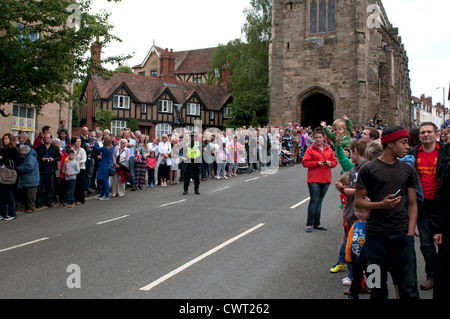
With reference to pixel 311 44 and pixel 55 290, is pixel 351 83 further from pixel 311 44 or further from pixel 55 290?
pixel 55 290

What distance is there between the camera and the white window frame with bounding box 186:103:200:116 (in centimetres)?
5366

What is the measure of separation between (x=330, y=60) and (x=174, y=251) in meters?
32.4

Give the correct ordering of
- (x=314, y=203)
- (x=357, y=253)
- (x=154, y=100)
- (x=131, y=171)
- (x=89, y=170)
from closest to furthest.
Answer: (x=357, y=253)
(x=314, y=203)
(x=89, y=170)
(x=131, y=171)
(x=154, y=100)

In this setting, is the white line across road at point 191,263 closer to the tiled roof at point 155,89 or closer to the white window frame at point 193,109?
the tiled roof at point 155,89

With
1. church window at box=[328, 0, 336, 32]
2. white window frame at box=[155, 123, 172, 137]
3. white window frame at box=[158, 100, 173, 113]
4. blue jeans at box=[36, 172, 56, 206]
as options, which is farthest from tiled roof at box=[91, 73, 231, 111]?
blue jeans at box=[36, 172, 56, 206]

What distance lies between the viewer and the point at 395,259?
13.9ft

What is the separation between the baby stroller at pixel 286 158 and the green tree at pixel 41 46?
12.9m

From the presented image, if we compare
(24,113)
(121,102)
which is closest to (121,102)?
(121,102)

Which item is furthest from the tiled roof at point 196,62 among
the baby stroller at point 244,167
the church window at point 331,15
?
the baby stroller at point 244,167

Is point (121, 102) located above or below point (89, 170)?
above

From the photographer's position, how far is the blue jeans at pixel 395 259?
13.5 ft

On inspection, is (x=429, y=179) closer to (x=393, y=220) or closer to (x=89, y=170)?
(x=393, y=220)

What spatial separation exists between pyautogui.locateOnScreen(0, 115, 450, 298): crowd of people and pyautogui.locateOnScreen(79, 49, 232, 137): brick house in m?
26.0

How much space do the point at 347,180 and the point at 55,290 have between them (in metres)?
4.28
